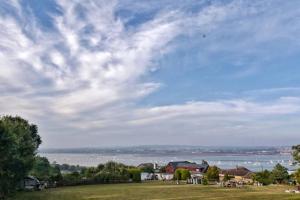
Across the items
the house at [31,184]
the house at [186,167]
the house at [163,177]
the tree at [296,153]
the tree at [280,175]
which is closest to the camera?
the tree at [296,153]

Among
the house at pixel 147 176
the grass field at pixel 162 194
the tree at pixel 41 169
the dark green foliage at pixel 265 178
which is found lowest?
the grass field at pixel 162 194

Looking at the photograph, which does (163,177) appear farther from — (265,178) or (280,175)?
(280,175)

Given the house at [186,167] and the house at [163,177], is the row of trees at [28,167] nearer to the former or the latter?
the house at [163,177]

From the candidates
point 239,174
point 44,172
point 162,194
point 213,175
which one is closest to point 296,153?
point 162,194

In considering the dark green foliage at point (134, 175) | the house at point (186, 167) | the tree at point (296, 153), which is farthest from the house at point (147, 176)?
the tree at point (296, 153)

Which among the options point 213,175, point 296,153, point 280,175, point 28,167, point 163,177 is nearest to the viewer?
point 296,153

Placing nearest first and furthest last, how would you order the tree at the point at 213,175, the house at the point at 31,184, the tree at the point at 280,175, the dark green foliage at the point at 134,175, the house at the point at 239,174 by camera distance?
the house at the point at 31,184
the tree at the point at 280,175
the tree at the point at 213,175
the dark green foliage at the point at 134,175
the house at the point at 239,174

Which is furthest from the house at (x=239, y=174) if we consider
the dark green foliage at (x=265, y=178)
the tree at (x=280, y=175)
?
the tree at (x=280, y=175)

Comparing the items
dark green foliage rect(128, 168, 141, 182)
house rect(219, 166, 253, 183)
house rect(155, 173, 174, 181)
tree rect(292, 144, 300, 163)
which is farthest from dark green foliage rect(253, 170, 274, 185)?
tree rect(292, 144, 300, 163)

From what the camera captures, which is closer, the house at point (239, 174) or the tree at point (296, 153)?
the tree at point (296, 153)

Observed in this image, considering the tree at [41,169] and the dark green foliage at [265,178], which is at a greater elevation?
the tree at [41,169]

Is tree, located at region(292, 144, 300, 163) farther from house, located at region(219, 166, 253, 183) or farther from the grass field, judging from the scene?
house, located at region(219, 166, 253, 183)

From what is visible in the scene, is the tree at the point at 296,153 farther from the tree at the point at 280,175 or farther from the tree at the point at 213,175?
the tree at the point at 213,175

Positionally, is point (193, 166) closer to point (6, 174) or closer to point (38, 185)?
point (38, 185)
